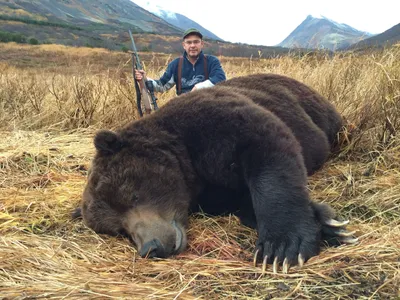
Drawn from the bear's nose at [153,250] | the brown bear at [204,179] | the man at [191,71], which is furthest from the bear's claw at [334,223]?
the man at [191,71]

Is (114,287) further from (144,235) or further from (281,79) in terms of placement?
(281,79)

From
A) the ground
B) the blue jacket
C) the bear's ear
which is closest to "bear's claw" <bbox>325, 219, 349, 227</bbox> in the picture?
the ground

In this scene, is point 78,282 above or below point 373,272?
below

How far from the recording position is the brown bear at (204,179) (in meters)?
2.29

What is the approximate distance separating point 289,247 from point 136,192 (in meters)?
0.99

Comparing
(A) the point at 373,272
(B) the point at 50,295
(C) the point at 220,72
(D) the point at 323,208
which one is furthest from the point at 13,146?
(A) the point at 373,272

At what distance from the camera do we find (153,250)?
2.27 m

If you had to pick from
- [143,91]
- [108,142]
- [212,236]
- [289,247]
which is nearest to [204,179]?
[212,236]

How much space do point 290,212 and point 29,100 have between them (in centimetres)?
A: 612

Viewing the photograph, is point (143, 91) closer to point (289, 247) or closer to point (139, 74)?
point (139, 74)

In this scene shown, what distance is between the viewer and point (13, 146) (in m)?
5.04

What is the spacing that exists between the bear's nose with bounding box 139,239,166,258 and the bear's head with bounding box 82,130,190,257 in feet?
0.29

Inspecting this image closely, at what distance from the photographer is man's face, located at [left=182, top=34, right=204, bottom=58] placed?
554 centimetres

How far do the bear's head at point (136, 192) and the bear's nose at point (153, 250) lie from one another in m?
0.09
